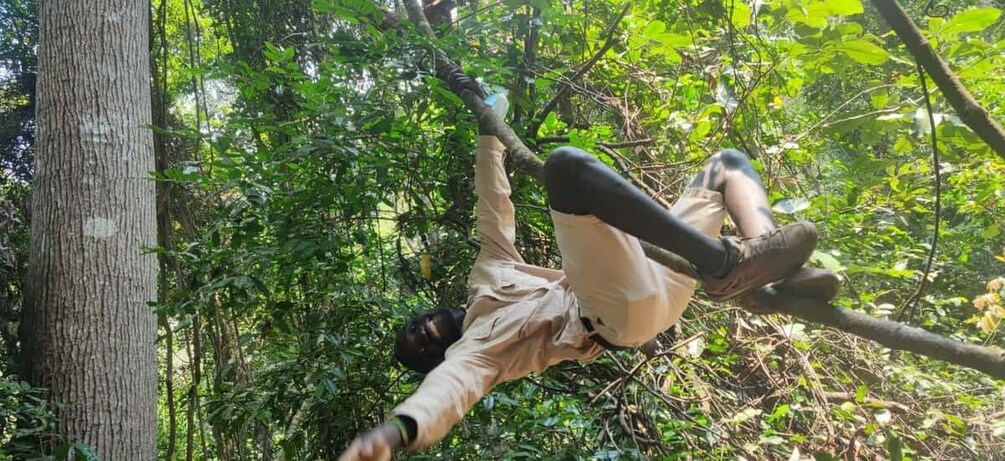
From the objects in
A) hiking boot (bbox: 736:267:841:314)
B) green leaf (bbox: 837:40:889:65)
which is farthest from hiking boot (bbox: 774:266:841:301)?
green leaf (bbox: 837:40:889:65)

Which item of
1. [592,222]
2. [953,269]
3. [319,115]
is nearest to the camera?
[592,222]

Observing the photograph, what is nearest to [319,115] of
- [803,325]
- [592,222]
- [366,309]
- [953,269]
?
[366,309]

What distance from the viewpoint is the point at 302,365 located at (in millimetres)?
2551

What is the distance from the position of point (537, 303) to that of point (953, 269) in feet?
13.8

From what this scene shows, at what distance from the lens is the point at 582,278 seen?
1.61 metres

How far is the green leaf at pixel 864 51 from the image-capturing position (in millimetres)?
1695

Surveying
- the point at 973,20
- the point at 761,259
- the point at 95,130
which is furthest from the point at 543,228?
the point at 95,130

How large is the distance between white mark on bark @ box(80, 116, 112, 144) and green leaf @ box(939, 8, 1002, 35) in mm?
3651

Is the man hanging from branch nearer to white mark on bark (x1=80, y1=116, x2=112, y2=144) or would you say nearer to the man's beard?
the man's beard

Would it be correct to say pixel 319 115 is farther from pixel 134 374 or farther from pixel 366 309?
pixel 134 374

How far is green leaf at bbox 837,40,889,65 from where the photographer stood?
1695mm

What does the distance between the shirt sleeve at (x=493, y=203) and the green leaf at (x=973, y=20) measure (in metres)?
1.21

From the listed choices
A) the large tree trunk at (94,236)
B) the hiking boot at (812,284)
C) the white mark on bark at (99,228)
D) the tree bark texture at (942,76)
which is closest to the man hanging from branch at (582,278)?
the hiking boot at (812,284)

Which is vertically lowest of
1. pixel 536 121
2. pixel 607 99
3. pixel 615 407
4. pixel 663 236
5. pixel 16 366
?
pixel 615 407
